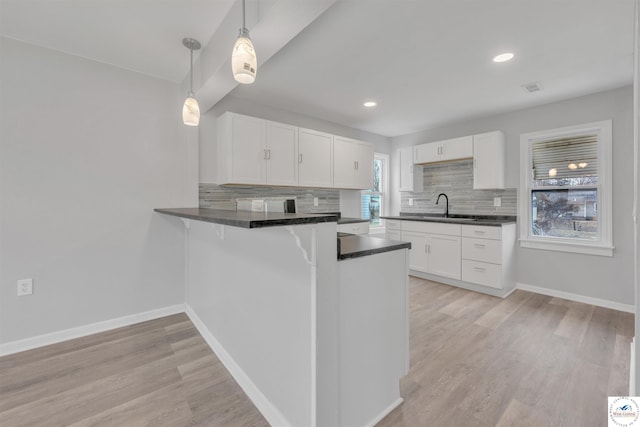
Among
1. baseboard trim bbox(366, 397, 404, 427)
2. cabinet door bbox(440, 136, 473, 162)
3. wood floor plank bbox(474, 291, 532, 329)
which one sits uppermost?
cabinet door bbox(440, 136, 473, 162)

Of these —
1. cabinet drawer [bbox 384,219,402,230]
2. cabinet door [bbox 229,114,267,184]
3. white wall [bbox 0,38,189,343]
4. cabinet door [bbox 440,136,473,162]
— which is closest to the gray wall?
cabinet door [bbox 440,136,473,162]

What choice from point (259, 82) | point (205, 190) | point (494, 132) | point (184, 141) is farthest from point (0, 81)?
point (494, 132)

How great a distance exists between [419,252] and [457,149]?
1.60 meters

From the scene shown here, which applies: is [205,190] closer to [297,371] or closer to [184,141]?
[184,141]

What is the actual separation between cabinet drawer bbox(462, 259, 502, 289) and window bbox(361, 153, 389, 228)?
1788 mm

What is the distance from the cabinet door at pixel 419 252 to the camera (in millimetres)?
3990

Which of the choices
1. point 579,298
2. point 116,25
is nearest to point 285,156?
point 116,25

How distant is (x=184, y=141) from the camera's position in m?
2.85

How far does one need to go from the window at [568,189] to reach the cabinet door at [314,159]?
8.30 ft

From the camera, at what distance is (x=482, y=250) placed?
134 inches

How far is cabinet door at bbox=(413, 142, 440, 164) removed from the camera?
13.8 feet

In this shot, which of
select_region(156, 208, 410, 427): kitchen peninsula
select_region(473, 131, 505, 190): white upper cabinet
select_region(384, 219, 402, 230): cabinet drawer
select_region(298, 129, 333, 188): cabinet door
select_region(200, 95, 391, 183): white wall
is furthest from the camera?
select_region(384, 219, 402, 230): cabinet drawer

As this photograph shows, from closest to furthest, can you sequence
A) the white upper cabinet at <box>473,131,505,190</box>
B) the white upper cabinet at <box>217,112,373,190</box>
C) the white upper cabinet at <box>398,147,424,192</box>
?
the white upper cabinet at <box>217,112,373,190</box> < the white upper cabinet at <box>473,131,505,190</box> < the white upper cabinet at <box>398,147,424,192</box>

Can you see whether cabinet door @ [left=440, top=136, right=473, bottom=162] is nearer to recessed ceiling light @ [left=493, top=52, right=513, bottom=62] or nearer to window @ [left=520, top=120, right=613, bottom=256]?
window @ [left=520, top=120, right=613, bottom=256]
